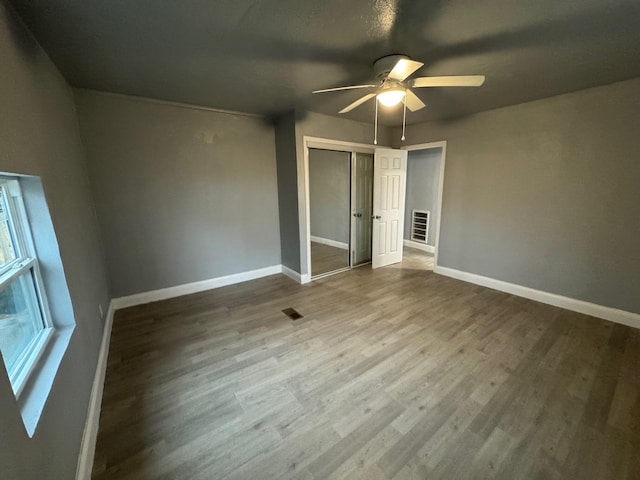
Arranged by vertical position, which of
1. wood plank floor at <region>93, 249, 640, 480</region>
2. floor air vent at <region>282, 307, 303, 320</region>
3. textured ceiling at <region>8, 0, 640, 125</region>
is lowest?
wood plank floor at <region>93, 249, 640, 480</region>

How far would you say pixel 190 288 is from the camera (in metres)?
3.51

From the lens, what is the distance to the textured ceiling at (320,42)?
1.42 meters

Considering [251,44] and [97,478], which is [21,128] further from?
[97,478]

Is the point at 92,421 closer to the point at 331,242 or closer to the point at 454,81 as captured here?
the point at 454,81

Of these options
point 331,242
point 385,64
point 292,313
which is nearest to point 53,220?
point 292,313

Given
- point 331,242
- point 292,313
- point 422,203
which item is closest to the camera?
point 292,313

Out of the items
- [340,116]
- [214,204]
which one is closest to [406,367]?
[214,204]

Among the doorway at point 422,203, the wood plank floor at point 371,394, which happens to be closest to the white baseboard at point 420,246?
the doorway at point 422,203

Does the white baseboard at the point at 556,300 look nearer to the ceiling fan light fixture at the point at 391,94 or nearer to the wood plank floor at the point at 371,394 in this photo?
the wood plank floor at the point at 371,394

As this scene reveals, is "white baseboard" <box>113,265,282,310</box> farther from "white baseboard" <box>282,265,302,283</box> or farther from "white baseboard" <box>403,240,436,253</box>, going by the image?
"white baseboard" <box>403,240,436,253</box>

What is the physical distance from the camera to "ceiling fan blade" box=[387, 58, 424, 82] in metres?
1.74

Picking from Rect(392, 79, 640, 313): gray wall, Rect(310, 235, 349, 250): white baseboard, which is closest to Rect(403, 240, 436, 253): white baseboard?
Rect(310, 235, 349, 250): white baseboard

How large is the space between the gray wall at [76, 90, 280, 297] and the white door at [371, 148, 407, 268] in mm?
1693

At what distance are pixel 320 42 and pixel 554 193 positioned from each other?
305cm
